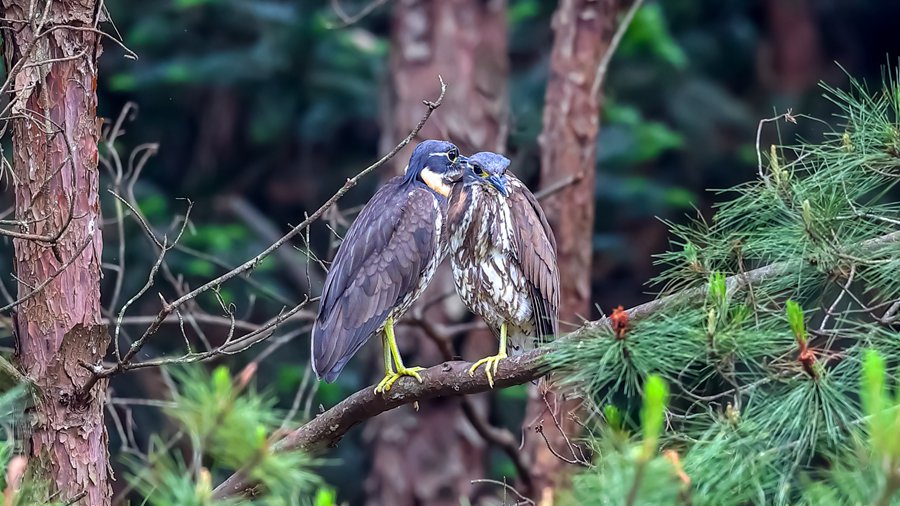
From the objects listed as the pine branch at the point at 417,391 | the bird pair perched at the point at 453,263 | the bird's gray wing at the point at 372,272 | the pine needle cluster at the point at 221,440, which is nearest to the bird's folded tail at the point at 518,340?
the bird pair perched at the point at 453,263

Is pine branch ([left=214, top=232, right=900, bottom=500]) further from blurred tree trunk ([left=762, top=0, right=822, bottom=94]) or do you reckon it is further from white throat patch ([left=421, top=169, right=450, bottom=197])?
blurred tree trunk ([left=762, top=0, right=822, bottom=94])

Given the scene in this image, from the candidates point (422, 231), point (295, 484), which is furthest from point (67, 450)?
point (422, 231)

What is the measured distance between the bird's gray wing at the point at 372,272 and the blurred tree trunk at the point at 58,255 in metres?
0.98

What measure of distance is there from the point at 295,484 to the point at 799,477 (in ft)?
2.83

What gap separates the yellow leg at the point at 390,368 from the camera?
10.7ft

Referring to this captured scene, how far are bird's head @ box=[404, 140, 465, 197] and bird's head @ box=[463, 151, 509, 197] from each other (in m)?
0.25

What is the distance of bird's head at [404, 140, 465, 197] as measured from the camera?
4.02 metres

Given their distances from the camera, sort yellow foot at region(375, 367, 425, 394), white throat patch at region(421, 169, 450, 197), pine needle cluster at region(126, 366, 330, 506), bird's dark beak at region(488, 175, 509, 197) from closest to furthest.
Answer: pine needle cluster at region(126, 366, 330, 506), yellow foot at region(375, 367, 425, 394), bird's dark beak at region(488, 175, 509, 197), white throat patch at region(421, 169, 450, 197)

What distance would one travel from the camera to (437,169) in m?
4.04

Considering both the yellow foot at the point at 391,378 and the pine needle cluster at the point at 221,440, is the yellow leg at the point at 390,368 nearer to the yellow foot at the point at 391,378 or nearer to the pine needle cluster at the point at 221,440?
the yellow foot at the point at 391,378

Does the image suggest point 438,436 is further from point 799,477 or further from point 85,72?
point 799,477

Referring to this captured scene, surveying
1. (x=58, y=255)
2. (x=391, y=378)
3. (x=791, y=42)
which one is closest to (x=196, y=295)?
(x=58, y=255)

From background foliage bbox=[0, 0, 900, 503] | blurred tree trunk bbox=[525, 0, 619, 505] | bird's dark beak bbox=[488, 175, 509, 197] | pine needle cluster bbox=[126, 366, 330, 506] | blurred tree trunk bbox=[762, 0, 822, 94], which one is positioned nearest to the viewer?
pine needle cluster bbox=[126, 366, 330, 506]

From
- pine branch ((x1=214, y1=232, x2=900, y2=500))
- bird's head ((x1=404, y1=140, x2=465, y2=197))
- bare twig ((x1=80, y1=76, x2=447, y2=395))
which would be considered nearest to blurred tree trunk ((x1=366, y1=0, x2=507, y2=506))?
bird's head ((x1=404, y1=140, x2=465, y2=197))
